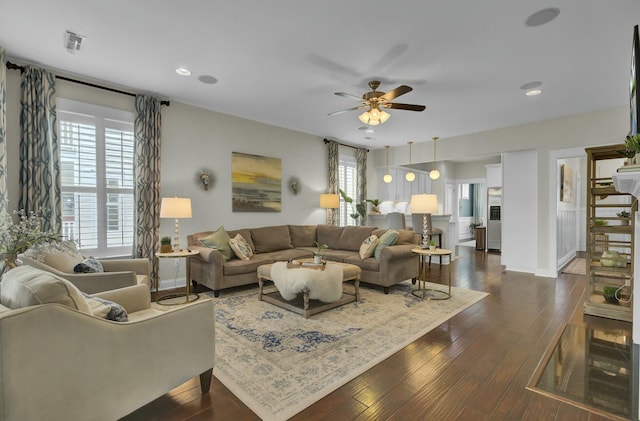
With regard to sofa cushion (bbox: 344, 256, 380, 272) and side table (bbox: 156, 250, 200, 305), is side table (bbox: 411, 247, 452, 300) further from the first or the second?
side table (bbox: 156, 250, 200, 305)

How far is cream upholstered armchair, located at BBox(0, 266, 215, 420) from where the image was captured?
1.23 metres

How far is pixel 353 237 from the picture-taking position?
5.57 meters

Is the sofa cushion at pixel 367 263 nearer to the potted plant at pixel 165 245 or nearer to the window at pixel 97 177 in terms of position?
the potted plant at pixel 165 245

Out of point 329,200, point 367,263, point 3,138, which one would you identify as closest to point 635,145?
point 367,263

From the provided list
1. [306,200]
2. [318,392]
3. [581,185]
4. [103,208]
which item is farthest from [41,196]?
[581,185]

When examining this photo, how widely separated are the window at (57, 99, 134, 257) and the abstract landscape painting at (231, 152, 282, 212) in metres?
1.61

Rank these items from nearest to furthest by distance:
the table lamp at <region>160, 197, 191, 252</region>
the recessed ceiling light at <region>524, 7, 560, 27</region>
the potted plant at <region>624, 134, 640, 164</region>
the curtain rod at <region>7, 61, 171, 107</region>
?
the potted plant at <region>624, 134, 640, 164</region>, the recessed ceiling light at <region>524, 7, 560, 27</region>, the curtain rod at <region>7, 61, 171, 107</region>, the table lamp at <region>160, 197, 191, 252</region>

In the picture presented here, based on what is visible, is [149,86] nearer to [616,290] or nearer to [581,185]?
[616,290]

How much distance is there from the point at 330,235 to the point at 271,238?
45.9 inches

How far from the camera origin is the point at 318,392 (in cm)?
204

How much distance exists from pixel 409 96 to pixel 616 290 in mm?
3416

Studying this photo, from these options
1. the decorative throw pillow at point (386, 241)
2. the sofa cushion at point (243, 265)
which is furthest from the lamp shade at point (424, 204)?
the sofa cushion at point (243, 265)

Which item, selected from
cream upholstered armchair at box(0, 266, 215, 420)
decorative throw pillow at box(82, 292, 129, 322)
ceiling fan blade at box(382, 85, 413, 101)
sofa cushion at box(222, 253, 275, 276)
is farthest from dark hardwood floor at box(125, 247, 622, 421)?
ceiling fan blade at box(382, 85, 413, 101)

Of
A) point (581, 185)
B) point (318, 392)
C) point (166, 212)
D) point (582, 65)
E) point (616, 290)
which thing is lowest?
point (318, 392)
